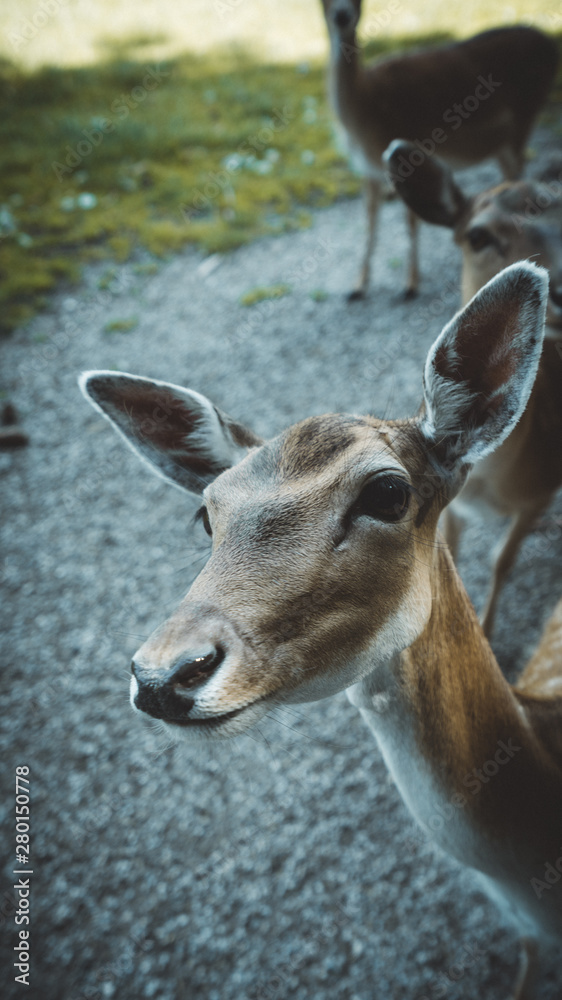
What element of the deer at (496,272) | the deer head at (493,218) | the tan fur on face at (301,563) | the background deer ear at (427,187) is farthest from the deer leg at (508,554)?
the tan fur on face at (301,563)

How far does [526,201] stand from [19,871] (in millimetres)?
4650

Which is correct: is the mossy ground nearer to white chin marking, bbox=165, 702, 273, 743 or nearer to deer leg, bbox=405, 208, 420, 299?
deer leg, bbox=405, 208, 420, 299

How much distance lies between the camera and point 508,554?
3.53 m

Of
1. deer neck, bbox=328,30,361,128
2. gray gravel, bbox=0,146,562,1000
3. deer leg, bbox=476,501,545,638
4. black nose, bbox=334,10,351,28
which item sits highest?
black nose, bbox=334,10,351,28

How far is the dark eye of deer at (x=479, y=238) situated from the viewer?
3463 millimetres

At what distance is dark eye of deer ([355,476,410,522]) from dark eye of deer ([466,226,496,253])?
8.44 feet

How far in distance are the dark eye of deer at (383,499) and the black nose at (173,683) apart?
0.55 meters

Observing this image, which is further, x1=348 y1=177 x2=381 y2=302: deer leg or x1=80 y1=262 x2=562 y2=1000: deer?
x1=348 y1=177 x2=381 y2=302: deer leg

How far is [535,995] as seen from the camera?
2492 millimetres

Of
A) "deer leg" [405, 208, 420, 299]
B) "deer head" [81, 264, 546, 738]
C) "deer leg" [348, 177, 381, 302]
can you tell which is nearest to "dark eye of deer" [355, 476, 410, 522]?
"deer head" [81, 264, 546, 738]

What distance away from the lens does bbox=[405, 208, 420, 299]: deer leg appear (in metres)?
5.86

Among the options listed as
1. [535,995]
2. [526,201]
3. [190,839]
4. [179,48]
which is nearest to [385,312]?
[526,201]

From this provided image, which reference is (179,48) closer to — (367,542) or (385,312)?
(385,312)

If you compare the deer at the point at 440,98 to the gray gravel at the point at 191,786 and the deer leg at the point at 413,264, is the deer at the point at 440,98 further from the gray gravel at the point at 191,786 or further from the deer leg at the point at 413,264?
the gray gravel at the point at 191,786
